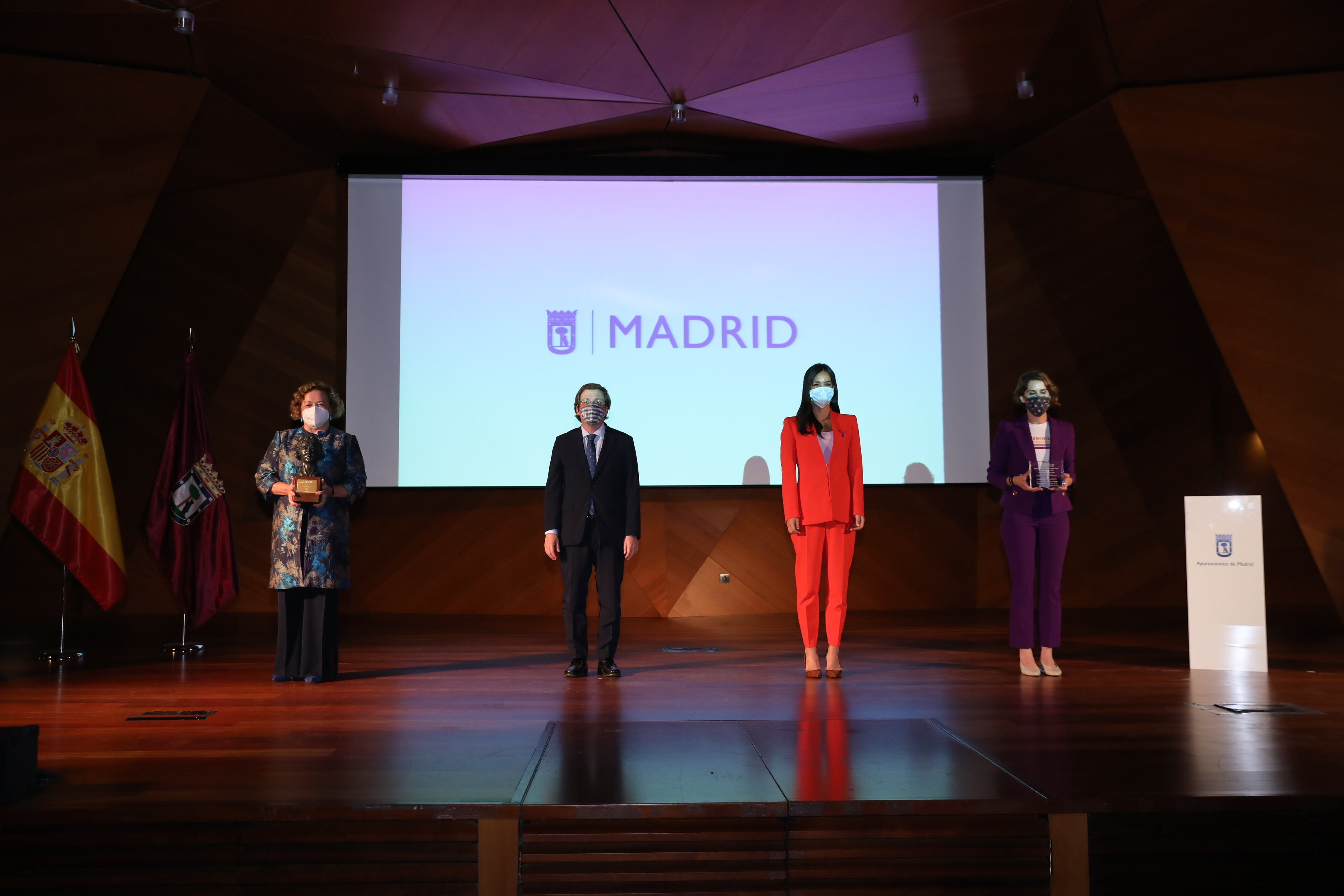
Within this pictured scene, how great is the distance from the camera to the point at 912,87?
21.8 feet

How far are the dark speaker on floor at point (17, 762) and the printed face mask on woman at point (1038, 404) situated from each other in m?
4.08

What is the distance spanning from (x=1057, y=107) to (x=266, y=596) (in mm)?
7194

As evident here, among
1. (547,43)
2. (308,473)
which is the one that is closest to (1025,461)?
(308,473)

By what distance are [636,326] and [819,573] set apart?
3654mm

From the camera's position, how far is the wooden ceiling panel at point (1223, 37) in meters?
5.27

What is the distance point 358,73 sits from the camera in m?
6.27

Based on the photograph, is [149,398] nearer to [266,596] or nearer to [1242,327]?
[266,596]

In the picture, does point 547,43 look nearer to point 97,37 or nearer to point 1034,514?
point 97,37

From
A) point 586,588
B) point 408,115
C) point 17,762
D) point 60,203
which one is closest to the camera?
point 17,762

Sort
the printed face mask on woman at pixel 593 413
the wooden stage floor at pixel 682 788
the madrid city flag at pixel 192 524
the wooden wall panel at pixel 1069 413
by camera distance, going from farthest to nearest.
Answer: the wooden wall panel at pixel 1069 413, the madrid city flag at pixel 192 524, the printed face mask on woman at pixel 593 413, the wooden stage floor at pixel 682 788

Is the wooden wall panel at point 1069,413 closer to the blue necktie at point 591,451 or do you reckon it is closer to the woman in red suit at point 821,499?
the woman in red suit at point 821,499

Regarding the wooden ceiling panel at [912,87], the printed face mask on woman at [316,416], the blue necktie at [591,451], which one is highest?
the wooden ceiling panel at [912,87]

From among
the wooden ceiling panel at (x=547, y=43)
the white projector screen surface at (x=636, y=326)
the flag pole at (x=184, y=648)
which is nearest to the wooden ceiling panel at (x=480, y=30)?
the wooden ceiling panel at (x=547, y=43)

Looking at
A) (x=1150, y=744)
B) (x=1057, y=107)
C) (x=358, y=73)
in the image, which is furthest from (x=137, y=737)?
(x=1057, y=107)
